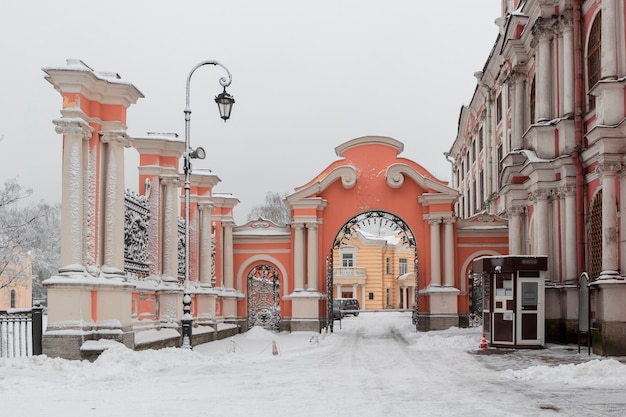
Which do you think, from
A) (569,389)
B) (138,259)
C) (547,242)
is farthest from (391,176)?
(569,389)

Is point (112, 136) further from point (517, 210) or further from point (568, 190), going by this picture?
point (517, 210)

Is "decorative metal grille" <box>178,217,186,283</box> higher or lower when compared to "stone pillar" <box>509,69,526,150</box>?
lower

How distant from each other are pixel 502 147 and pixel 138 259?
67.4 feet

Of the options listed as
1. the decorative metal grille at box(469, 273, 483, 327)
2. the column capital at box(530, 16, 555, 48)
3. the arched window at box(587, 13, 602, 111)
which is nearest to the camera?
the arched window at box(587, 13, 602, 111)

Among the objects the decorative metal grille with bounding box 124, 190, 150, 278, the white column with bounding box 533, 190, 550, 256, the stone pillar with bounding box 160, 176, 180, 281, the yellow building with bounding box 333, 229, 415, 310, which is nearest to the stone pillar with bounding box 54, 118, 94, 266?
the decorative metal grille with bounding box 124, 190, 150, 278

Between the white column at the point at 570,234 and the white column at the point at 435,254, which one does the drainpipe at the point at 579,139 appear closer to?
the white column at the point at 570,234

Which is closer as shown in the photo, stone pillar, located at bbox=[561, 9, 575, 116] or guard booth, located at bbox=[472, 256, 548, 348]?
guard booth, located at bbox=[472, 256, 548, 348]

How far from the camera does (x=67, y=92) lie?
588 inches

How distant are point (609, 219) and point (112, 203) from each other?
11.8 m

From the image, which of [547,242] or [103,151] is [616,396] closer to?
[103,151]

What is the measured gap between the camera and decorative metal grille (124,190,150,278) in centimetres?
1823

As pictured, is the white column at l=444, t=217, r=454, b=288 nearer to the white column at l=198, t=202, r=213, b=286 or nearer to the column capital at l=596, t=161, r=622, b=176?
the white column at l=198, t=202, r=213, b=286

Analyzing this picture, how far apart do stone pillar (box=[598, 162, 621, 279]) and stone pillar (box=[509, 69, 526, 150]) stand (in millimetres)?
9189

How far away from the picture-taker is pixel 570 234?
22406 millimetres
